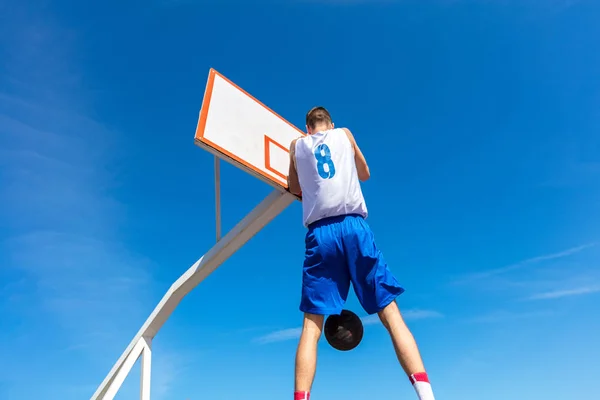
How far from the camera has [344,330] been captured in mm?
2561

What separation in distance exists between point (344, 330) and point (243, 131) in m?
2.73

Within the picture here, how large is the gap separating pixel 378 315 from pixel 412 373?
1.11 ft

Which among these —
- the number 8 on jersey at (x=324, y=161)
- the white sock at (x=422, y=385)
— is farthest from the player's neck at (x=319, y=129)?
the white sock at (x=422, y=385)

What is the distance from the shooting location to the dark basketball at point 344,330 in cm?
256

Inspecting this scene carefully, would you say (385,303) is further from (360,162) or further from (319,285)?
(360,162)

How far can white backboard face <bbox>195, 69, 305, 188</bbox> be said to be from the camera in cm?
427

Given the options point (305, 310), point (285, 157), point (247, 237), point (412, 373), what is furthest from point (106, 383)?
point (412, 373)

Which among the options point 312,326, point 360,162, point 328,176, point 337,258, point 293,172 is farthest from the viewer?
point 293,172

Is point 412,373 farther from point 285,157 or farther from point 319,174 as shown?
point 285,157

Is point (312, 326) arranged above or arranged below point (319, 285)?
below

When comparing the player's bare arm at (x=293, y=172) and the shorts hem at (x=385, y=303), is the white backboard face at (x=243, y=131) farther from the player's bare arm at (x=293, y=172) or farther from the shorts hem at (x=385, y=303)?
the shorts hem at (x=385, y=303)

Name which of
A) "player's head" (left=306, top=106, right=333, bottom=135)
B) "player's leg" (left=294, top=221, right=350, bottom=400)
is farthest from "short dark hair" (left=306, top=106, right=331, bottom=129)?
"player's leg" (left=294, top=221, right=350, bottom=400)

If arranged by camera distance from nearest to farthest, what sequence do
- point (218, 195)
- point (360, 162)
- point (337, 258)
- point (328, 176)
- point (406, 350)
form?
point (406, 350) < point (337, 258) < point (328, 176) < point (360, 162) < point (218, 195)

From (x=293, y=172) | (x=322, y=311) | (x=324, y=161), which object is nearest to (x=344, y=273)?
(x=322, y=311)
